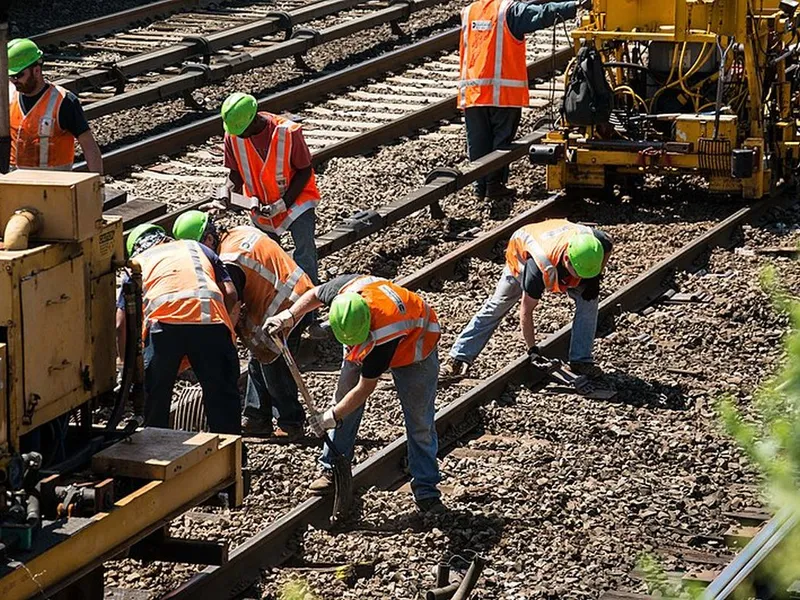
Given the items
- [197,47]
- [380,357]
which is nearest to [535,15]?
[197,47]

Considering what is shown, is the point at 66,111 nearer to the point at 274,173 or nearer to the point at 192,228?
the point at 274,173

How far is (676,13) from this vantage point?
41.2 ft

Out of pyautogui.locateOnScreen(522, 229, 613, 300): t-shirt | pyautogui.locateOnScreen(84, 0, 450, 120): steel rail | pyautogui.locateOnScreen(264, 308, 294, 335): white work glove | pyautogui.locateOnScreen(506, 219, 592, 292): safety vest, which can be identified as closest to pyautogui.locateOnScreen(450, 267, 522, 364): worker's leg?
pyautogui.locateOnScreen(506, 219, 592, 292): safety vest

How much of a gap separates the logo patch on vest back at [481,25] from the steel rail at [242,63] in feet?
10.2

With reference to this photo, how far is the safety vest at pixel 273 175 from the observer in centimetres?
992

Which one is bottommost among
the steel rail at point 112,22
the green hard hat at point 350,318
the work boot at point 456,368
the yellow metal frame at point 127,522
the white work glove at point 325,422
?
the work boot at point 456,368

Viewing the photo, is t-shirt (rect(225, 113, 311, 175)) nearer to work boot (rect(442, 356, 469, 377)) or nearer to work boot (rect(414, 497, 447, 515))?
work boot (rect(442, 356, 469, 377))

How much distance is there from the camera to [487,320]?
956 centimetres

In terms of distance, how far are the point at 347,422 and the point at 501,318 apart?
2.13m

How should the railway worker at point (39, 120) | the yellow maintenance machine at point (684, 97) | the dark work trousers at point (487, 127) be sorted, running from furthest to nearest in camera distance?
1. the dark work trousers at point (487, 127)
2. the yellow maintenance machine at point (684, 97)
3. the railway worker at point (39, 120)

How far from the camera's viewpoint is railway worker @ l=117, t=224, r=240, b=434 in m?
7.33

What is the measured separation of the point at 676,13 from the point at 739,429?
35.7ft

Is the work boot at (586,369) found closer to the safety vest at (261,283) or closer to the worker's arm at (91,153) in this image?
the safety vest at (261,283)

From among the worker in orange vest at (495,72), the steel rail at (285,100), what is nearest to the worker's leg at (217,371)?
the steel rail at (285,100)
